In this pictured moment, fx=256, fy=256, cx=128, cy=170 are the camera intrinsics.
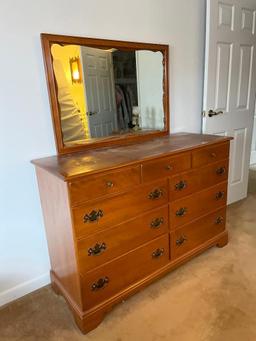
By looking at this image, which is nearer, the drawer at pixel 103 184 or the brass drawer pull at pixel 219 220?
the drawer at pixel 103 184

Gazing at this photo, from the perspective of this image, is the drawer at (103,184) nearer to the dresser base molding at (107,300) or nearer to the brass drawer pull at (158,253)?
the brass drawer pull at (158,253)

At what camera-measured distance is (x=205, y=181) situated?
189 centimetres

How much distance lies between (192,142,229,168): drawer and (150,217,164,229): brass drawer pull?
1.44 ft

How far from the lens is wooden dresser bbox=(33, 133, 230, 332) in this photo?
52.6 inches

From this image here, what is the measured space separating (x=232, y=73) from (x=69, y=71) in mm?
1713

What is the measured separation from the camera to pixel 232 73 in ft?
8.33

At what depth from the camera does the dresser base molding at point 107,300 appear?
4.80 ft

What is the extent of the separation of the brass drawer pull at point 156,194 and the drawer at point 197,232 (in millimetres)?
348

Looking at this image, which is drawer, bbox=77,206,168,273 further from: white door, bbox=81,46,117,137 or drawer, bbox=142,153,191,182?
white door, bbox=81,46,117,137

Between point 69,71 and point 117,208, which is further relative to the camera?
point 69,71

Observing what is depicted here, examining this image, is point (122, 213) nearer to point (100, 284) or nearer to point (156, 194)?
point (156, 194)

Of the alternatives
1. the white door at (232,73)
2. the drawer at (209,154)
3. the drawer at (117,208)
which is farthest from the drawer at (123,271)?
the white door at (232,73)

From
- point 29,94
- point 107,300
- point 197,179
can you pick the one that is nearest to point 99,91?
point 29,94

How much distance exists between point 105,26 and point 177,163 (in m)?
1.05
